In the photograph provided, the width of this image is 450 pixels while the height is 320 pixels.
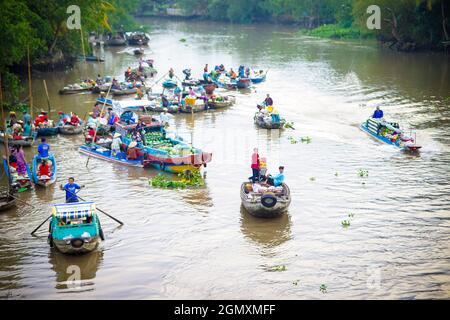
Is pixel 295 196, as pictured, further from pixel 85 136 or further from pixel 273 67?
pixel 273 67

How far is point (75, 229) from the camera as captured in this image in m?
15.7

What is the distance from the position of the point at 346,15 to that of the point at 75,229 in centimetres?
5642

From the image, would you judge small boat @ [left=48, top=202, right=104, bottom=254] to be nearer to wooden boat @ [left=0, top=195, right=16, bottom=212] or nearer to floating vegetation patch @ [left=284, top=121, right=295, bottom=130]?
wooden boat @ [left=0, top=195, right=16, bottom=212]

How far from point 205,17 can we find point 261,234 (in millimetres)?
81118

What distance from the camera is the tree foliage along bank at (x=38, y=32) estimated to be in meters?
28.0

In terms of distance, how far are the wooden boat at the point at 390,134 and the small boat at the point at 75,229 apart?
1319 centimetres

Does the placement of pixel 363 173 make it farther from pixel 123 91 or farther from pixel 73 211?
pixel 123 91

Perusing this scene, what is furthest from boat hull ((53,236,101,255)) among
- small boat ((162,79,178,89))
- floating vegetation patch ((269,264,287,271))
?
small boat ((162,79,178,89))

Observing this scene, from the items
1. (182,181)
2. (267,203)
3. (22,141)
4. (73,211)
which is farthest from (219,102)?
(73,211)

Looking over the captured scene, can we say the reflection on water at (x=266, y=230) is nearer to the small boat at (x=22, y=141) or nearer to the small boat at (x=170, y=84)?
the small boat at (x=22, y=141)

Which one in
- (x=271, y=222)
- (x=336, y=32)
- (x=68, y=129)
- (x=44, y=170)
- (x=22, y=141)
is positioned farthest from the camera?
(x=336, y=32)

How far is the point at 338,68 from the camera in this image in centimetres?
4572

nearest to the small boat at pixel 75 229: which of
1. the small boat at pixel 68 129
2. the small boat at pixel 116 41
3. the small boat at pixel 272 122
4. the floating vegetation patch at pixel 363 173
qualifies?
the floating vegetation patch at pixel 363 173

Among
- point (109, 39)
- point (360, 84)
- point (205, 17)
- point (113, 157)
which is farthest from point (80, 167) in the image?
point (205, 17)
